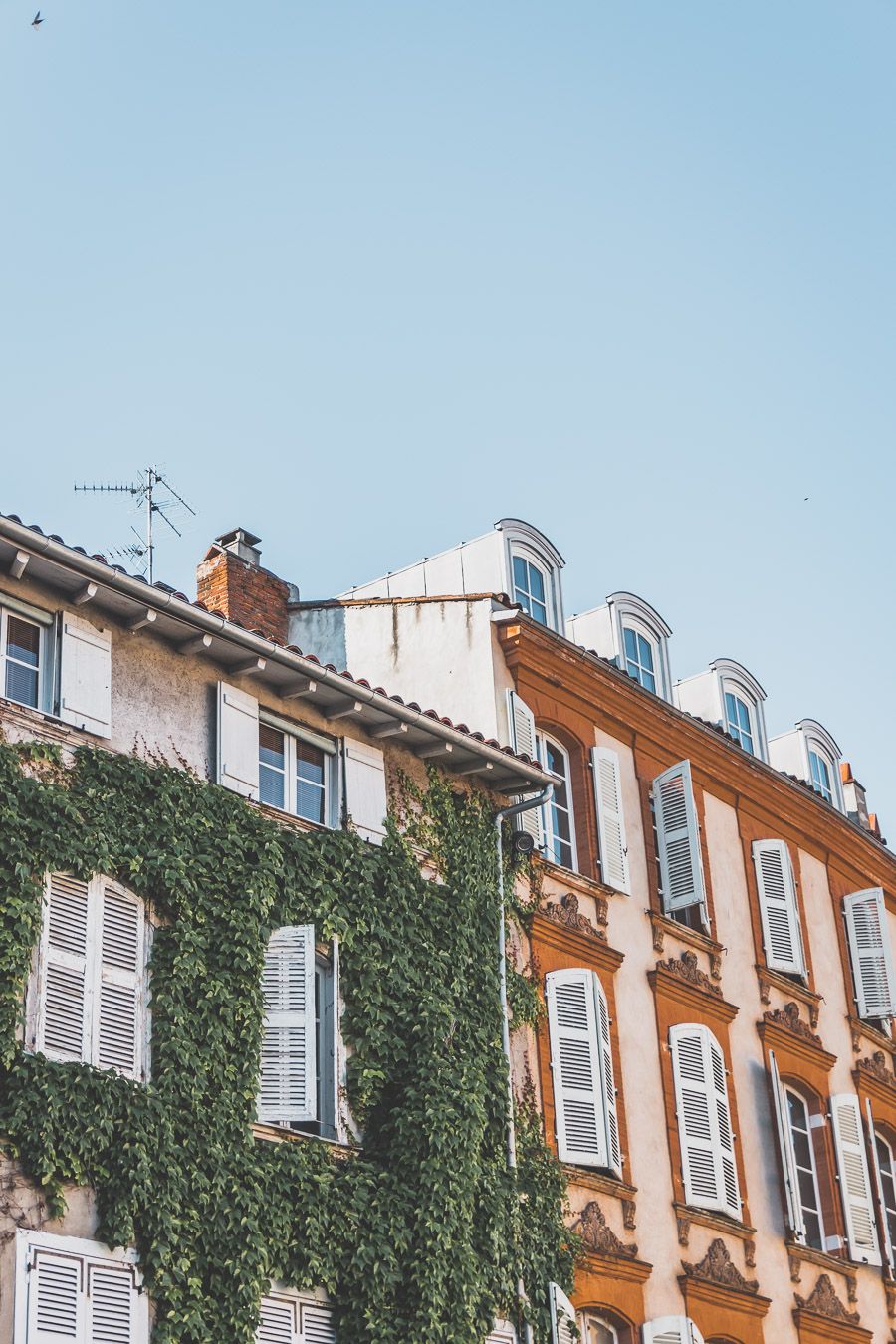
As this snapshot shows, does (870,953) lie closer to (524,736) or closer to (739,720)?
(739,720)

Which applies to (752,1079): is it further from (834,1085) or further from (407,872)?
(407,872)

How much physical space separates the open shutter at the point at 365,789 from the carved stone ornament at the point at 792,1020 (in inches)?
309

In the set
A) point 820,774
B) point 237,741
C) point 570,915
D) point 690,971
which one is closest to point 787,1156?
point 690,971

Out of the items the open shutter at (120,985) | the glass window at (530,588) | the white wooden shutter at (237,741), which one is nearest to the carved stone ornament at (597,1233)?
the white wooden shutter at (237,741)

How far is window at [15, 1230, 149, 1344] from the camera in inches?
640

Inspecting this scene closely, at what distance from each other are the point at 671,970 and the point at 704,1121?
72.9 inches

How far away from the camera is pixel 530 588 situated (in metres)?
27.4

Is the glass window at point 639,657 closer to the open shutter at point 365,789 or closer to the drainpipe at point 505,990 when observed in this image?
the drainpipe at point 505,990

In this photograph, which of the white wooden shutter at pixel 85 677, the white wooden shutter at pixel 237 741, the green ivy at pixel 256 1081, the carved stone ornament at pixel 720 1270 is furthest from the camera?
the carved stone ornament at pixel 720 1270

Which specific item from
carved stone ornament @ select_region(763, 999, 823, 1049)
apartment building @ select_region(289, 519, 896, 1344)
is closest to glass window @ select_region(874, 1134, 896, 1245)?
apartment building @ select_region(289, 519, 896, 1344)

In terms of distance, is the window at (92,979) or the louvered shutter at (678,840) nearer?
the window at (92,979)

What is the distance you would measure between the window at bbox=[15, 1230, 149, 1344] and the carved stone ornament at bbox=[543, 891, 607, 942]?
8.03 metres

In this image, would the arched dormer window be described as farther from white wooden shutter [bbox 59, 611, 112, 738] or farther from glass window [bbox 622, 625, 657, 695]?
white wooden shutter [bbox 59, 611, 112, 738]

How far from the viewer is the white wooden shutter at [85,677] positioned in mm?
18953
